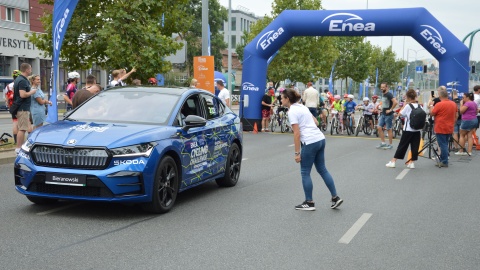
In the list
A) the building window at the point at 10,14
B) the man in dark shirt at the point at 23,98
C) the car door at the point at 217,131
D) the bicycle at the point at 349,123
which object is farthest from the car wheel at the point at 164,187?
the building window at the point at 10,14

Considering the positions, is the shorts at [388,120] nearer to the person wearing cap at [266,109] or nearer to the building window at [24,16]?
the person wearing cap at [266,109]

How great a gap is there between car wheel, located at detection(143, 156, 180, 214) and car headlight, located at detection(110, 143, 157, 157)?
28cm

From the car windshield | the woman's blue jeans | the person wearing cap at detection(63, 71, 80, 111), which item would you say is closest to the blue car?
the car windshield

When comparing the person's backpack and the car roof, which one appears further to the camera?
the person's backpack

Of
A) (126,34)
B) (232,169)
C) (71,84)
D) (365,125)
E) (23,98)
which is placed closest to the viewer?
(232,169)

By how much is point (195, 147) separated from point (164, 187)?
40.0 inches

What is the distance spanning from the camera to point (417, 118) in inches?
552

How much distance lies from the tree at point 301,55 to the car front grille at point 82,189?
52356 mm

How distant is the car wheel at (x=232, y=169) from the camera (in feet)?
35.0

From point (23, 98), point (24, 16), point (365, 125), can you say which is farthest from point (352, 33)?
point (24, 16)

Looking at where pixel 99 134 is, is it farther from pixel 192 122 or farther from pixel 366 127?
pixel 366 127

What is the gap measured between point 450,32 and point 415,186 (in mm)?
11942

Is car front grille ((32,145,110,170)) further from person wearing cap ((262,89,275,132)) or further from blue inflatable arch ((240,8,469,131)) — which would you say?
person wearing cap ((262,89,275,132))

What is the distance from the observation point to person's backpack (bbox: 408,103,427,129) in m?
13.9
